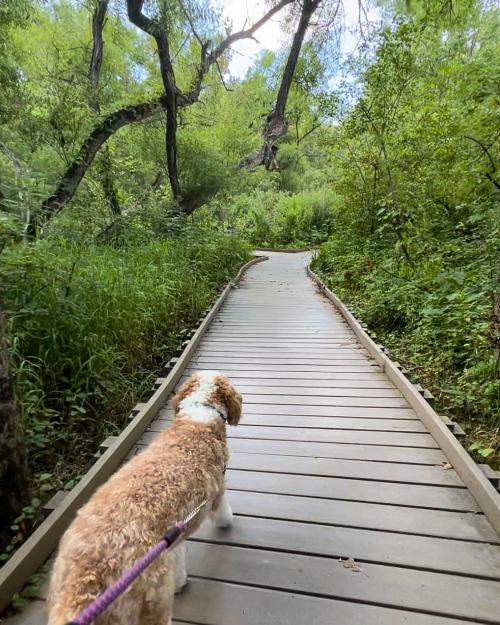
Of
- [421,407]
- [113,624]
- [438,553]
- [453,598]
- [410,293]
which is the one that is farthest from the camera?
[410,293]

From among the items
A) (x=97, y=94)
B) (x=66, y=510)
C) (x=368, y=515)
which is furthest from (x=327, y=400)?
(x=97, y=94)

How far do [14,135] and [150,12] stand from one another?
3162 millimetres

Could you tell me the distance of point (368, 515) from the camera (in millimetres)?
2121

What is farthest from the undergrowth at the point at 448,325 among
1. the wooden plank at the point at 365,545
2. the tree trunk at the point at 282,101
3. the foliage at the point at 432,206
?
the tree trunk at the point at 282,101

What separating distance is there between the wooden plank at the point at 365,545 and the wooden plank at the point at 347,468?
45 centimetres

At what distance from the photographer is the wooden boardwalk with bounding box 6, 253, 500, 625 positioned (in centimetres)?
→ 163

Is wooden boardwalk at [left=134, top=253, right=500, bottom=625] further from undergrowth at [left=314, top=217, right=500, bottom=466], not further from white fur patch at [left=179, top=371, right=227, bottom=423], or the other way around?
white fur patch at [left=179, top=371, right=227, bottom=423]

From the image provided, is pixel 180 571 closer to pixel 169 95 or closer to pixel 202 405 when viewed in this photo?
pixel 202 405

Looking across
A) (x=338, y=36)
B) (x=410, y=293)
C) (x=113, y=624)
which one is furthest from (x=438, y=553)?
(x=338, y=36)

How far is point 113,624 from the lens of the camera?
3.55ft

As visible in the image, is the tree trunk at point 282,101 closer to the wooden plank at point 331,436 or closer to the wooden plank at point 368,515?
the wooden plank at point 331,436

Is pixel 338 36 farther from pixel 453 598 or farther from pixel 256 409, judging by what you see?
pixel 453 598

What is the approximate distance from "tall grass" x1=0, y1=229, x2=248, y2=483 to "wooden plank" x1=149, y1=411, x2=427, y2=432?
58 centimetres

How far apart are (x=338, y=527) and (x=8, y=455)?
184cm
